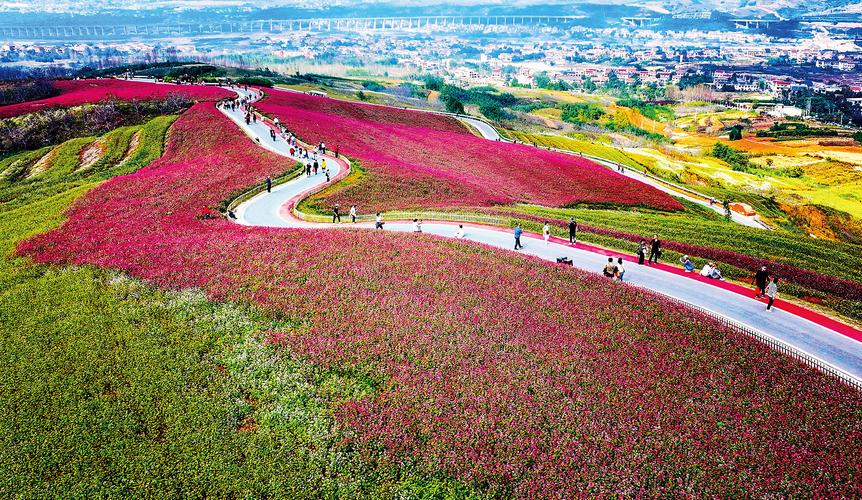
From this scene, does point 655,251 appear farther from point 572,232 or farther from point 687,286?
point 572,232

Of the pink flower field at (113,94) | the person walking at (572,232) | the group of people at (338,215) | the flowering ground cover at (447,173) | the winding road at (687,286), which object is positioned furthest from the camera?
the pink flower field at (113,94)

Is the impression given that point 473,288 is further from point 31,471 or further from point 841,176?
point 841,176

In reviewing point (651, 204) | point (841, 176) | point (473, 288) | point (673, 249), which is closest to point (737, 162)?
point (841, 176)

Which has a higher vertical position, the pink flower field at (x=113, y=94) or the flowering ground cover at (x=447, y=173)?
the pink flower field at (x=113, y=94)

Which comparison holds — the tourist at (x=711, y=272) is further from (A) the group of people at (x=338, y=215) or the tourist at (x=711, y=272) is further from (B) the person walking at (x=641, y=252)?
(A) the group of people at (x=338, y=215)

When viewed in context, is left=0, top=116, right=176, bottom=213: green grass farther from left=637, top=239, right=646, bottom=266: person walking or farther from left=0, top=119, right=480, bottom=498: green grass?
left=637, top=239, right=646, bottom=266: person walking

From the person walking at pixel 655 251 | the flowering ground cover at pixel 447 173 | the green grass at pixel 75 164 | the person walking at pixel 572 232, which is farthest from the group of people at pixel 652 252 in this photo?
the green grass at pixel 75 164

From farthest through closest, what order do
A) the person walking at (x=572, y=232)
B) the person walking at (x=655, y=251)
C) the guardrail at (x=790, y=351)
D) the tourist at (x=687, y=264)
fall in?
the person walking at (x=572, y=232) → the person walking at (x=655, y=251) → the tourist at (x=687, y=264) → the guardrail at (x=790, y=351)

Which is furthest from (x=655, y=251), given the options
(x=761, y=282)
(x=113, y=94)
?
(x=113, y=94)

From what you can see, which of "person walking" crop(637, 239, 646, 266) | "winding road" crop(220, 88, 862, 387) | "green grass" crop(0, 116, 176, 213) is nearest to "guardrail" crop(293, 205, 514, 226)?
"winding road" crop(220, 88, 862, 387)
